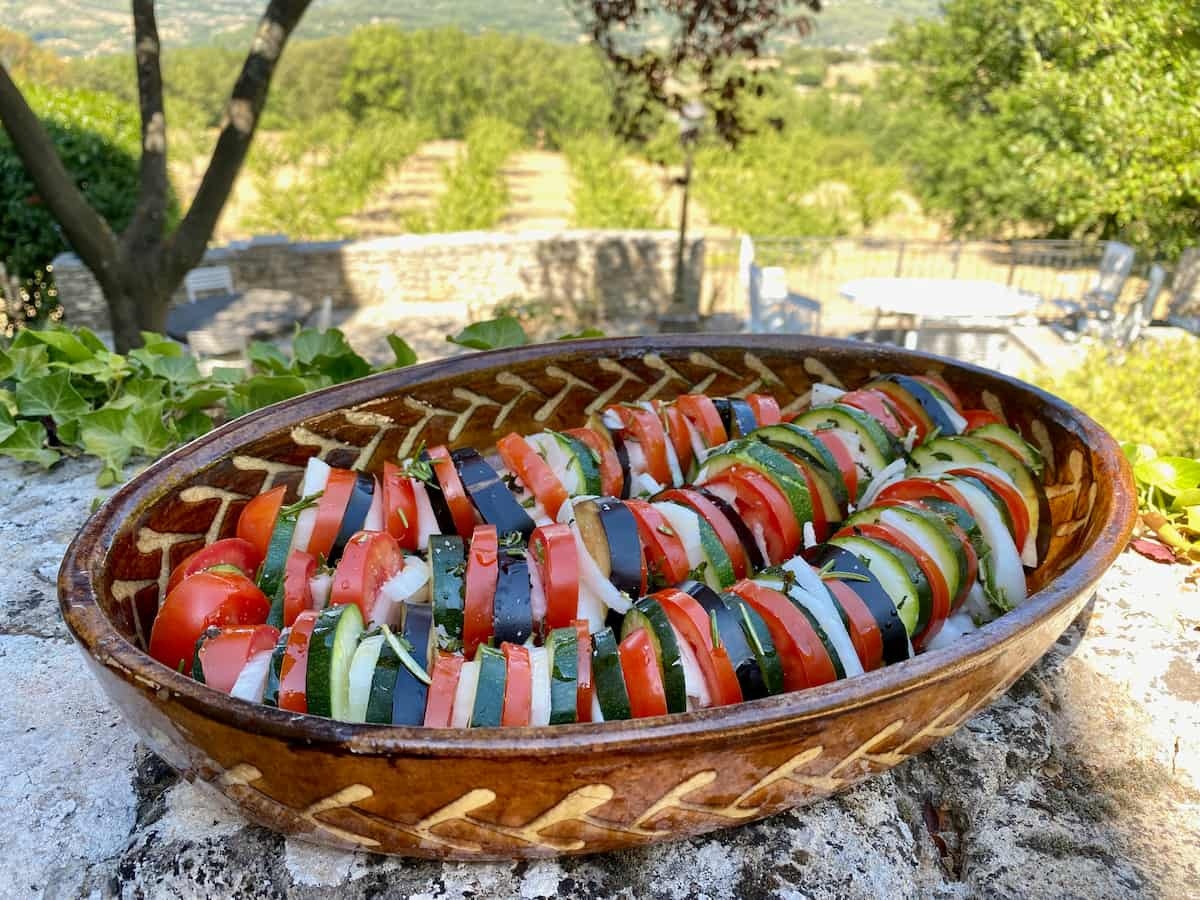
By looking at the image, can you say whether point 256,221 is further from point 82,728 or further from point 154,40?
point 82,728

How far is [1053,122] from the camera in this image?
43.2 feet

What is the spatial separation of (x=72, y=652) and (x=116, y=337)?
439 centimetres

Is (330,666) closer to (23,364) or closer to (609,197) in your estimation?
(23,364)

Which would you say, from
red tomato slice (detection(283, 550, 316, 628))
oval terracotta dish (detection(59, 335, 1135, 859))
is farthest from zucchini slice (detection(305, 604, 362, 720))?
red tomato slice (detection(283, 550, 316, 628))

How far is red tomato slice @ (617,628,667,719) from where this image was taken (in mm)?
1223

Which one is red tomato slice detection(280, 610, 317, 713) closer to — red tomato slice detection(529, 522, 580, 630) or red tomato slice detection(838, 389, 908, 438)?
red tomato slice detection(529, 522, 580, 630)

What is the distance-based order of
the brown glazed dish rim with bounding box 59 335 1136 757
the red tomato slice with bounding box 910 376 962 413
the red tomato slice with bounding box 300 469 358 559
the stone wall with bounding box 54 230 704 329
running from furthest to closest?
the stone wall with bounding box 54 230 704 329
the red tomato slice with bounding box 910 376 962 413
the red tomato slice with bounding box 300 469 358 559
the brown glazed dish rim with bounding box 59 335 1136 757

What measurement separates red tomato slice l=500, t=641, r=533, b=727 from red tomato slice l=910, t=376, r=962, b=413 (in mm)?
1312

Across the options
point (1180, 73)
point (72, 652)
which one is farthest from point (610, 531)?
point (1180, 73)

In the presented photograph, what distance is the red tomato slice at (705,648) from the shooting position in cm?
126

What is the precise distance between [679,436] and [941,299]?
7.93m

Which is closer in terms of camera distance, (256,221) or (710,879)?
(710,879)

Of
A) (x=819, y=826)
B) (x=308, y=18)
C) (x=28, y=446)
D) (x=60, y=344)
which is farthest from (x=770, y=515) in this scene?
(x=308, y=18)

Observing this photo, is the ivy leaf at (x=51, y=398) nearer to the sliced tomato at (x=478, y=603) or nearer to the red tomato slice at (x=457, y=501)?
the red tomato slice at (x=457, y=501)
